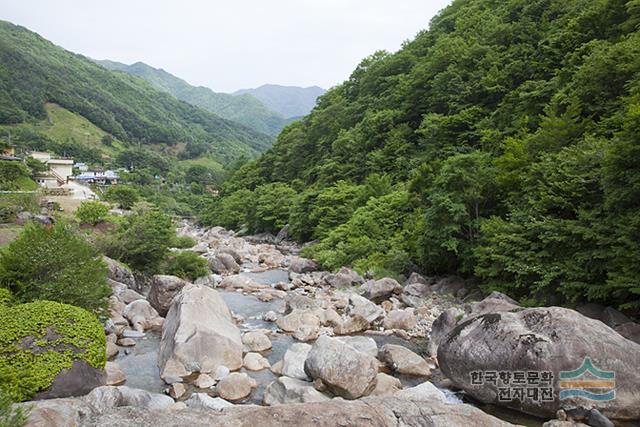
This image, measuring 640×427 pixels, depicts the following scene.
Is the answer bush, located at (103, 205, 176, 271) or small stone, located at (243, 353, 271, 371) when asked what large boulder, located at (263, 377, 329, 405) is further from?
bush, located at (103, 205, 176, 271)

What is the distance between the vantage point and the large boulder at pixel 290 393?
9.09 m

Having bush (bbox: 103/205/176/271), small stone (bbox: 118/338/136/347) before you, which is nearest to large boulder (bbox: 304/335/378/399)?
small stone (bbox: 118/338/136/347)

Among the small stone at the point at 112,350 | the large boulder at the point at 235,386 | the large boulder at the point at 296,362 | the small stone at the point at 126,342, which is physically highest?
the large boulder at the point at 296,362

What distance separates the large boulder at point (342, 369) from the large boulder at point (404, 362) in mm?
1712

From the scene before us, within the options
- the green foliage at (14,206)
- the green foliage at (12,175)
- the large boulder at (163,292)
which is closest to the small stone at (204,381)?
the large boulder at (163,292)

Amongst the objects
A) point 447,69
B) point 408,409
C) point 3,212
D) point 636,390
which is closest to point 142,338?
point 408,409

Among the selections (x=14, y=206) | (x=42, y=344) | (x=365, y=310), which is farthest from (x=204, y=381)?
(x=14, y=206)

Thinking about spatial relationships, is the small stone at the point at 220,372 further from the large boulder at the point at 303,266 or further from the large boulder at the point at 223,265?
the large boulder at the point at 303,266

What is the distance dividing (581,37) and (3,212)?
127 ft

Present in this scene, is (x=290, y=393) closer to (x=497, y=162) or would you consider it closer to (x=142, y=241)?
(x=142, y=241)

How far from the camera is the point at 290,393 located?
30.4ft

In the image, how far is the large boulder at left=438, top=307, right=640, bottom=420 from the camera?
845cm

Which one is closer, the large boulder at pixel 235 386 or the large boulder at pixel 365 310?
the large boulder at pixel 235 386

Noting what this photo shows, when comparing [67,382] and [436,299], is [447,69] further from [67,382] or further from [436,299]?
[67,382]
